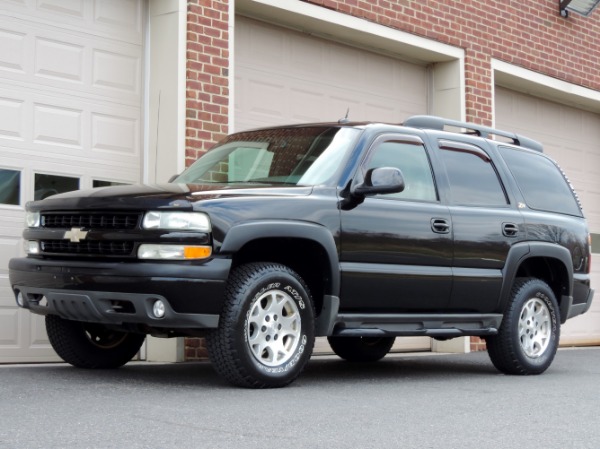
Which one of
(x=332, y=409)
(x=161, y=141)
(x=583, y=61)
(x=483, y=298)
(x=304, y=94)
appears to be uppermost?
(x=583, y=61)

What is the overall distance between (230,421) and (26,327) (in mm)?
4243

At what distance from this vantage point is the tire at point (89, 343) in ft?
27.0

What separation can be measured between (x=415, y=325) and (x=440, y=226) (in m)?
0.78

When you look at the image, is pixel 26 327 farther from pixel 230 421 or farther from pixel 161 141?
pixel 230 421

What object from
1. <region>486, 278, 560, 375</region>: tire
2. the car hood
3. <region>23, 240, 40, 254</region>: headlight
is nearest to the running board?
<region>486, 278, 560, 375</region>: tire

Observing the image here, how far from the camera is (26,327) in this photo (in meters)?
9.51

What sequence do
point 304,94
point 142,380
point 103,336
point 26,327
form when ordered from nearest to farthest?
1. point 142,380
2. point 103,336
3. point 26,327
4. point 304,94

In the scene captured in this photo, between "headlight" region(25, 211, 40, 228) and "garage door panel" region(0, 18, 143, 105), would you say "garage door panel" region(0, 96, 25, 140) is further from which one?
"headlight" region(25, 211, 40, 228)

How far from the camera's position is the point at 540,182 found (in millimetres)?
10031

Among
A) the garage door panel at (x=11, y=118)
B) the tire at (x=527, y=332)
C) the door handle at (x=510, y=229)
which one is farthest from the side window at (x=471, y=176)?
the garage door panel at (x=11, y=118)

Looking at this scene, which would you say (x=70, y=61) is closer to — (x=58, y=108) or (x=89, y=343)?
(x=58, y=108)

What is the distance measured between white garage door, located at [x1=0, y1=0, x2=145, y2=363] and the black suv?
1.45 meters

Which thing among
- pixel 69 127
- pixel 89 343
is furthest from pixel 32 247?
pixel 69 127

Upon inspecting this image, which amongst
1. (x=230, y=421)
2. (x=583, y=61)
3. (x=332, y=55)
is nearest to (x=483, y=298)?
(x=230, y=421)
